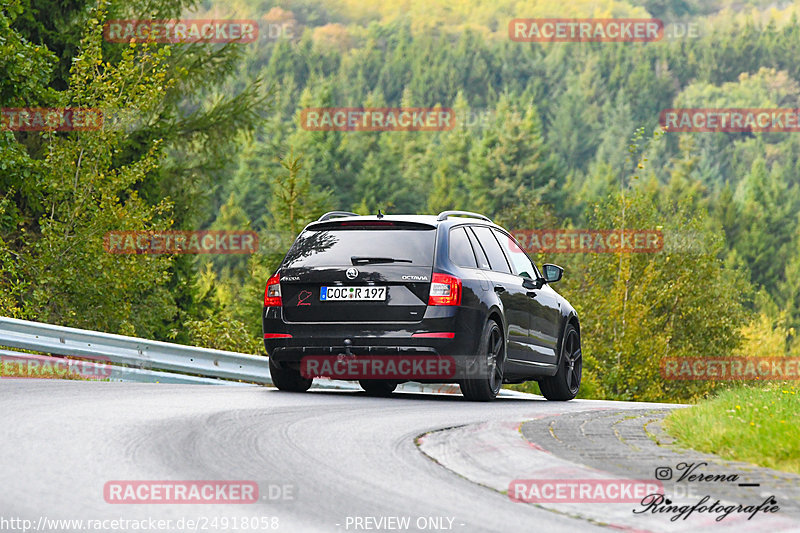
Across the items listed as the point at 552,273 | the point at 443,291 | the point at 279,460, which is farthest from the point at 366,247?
the point at 279,460

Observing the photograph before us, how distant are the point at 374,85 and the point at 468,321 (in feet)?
548

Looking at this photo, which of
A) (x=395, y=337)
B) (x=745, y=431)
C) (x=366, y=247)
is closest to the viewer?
(x=745, y=431)

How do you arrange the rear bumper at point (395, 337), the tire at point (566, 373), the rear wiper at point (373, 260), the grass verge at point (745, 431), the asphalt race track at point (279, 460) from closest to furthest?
the asphalt race track at point (279, 460), the grass verge at point (745, 431), the rear bumper at point (395, 337), the rear wiper at point (373, 260), the tire at point (566, 373)

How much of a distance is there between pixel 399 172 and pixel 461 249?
98838 millimetres

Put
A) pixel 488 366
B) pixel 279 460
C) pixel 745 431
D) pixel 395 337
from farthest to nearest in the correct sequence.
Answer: pixel 488 366, pixel 395 337, pixel 745 431, pixel 279 460

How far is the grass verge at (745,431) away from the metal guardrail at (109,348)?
6.02 metres

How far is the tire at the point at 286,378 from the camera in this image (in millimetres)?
12547

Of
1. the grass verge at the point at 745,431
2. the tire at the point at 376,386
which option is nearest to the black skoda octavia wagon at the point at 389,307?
the tire at the point at 376,386

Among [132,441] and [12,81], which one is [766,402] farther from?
[12,81]

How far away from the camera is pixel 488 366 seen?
40.0 feet

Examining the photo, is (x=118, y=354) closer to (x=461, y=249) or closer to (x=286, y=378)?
(x=286, y=378)

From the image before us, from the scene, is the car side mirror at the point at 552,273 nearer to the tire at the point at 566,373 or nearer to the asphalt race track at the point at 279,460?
the tire at the point at 566,373

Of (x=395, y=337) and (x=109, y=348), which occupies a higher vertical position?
(x=395, y=337)

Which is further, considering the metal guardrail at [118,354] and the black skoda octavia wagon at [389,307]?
the metal guardrail at [118,354]
